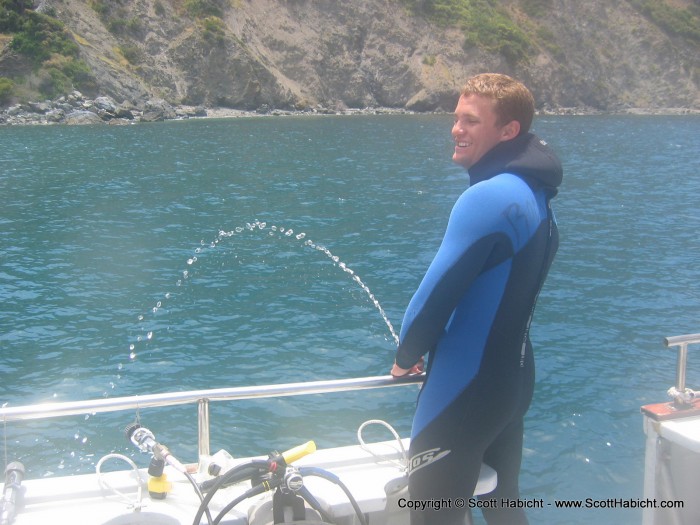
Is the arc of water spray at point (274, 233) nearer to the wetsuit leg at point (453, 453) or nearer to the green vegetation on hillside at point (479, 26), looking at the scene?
the wetsuit leg at point (453, 453)

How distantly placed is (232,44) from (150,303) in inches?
2263

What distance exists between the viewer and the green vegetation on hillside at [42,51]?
2069 inches

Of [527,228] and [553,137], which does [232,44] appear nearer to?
[553,137]

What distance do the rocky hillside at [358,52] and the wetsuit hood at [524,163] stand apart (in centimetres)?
5539

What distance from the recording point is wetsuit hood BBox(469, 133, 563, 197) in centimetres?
259

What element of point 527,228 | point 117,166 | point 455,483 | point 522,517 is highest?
point 527,228

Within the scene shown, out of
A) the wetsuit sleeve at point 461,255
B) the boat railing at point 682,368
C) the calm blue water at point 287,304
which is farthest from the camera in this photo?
the calm blue water at point 287,304

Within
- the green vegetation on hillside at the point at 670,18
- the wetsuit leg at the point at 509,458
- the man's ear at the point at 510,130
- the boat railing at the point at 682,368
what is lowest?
the wetsuit leg at the point at 509,458

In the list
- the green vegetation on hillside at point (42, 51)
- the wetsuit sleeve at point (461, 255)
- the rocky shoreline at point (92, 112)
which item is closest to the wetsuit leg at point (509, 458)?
the wetsuit sleeve at point (461, 255)

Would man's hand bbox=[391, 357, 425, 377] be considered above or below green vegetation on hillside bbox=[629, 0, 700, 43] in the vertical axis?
below

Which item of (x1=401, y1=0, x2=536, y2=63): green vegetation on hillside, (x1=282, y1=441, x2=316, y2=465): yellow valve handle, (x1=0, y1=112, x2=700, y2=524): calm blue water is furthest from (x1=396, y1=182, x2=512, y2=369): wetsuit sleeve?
(x1=401, y1=0, x2=536, y2=63): green vegetation on hillside

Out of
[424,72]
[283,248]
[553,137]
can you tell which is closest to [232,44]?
[424,72]

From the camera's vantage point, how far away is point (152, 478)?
9.59 feet

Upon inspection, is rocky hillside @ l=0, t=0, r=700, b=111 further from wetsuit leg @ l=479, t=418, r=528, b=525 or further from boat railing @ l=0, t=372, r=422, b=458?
wetsuit leg @ l=479, t=418, r=528, b=525
